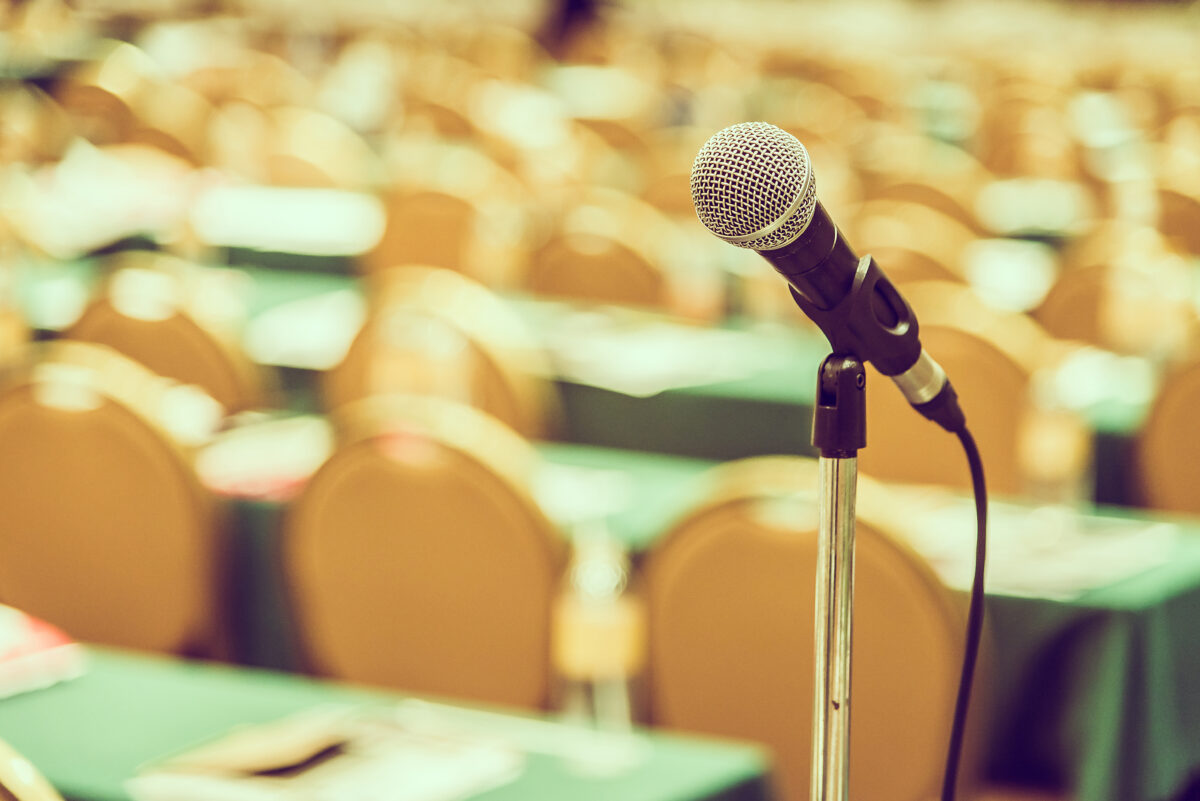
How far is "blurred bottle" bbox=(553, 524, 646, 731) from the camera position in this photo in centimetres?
218

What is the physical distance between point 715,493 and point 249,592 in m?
1.20

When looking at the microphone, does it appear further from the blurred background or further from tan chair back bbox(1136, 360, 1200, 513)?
tan chair back bbox(1136, 360, 1200, 513)

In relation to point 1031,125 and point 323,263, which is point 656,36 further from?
point 323,263

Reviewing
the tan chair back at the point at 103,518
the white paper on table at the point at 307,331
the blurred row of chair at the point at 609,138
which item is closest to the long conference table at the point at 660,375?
the white paper on table at the point at 307,331

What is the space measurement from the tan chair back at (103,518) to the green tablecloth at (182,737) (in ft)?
2.74

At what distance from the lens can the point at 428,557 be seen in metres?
2.79

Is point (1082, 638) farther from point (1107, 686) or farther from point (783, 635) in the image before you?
point (783, 635)

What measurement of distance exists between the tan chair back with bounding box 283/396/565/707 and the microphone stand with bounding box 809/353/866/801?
5.11 ft

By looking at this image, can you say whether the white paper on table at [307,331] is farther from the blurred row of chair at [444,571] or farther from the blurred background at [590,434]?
the blurred row of chair at [444,571]

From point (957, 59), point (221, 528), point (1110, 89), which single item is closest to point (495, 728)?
point (221, 528)

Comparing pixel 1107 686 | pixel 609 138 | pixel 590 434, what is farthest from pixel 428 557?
pixel 609 138

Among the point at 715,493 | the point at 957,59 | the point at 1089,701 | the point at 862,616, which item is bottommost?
the point at 1089,701

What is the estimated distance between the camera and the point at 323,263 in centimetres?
675

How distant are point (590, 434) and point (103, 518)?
5.65 ft
